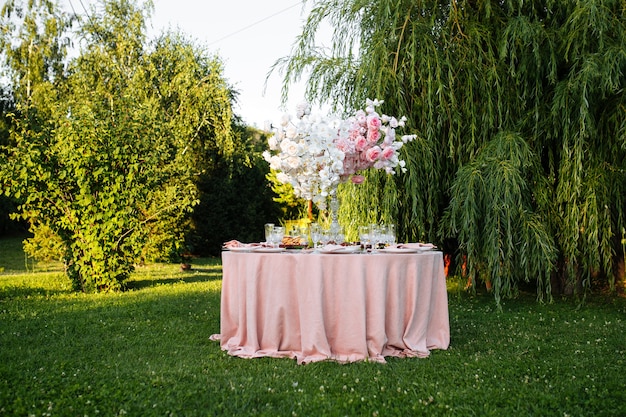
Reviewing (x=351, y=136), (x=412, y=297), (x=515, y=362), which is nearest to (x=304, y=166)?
(x=351, y=136)

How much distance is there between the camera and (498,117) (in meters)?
6.53

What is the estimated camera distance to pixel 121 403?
321 centimetres

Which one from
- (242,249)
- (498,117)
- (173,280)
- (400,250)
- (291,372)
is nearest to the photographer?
(291,372)

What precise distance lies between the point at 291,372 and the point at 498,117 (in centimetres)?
397

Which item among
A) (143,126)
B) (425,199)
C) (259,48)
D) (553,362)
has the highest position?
(259,48)

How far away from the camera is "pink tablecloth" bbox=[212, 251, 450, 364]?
13.6 feet

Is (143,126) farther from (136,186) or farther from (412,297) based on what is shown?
(412,297)

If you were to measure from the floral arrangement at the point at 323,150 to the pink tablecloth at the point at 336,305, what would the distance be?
0.66 metres

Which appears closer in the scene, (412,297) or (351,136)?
(412,297)

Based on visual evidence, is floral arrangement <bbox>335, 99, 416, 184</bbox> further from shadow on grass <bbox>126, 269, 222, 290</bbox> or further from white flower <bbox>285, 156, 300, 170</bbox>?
shadow on grass <bbox>126, 269, 222, 290</bbox>

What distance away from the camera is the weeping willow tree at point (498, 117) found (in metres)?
5.96

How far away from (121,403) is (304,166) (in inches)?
84.7

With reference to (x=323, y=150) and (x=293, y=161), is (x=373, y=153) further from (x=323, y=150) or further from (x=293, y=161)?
(x=293, y=161)

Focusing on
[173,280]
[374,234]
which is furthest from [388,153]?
[173,280]
